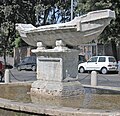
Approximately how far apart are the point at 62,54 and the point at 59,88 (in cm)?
104

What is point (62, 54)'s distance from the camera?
11281 mm

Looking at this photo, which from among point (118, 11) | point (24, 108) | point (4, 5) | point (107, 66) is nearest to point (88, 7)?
point (118, 11)

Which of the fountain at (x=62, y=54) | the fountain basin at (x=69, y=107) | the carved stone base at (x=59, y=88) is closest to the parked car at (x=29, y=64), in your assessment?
the fountain at (x=62, y=54)

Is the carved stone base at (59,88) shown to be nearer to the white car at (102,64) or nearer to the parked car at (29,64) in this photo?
the white car at (102,64)

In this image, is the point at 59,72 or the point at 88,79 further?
the point at 88,79

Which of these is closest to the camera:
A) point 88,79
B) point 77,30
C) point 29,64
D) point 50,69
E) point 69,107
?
point 69,107

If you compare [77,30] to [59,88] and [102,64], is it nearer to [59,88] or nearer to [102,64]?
[59,88]

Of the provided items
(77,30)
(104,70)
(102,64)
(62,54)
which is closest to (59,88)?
(62,54)

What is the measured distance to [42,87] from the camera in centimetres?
1180

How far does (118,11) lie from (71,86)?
2226 centimetres

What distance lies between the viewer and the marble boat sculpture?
10375mm

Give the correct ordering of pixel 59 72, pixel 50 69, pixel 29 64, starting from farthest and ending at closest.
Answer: pixel 29 64
pixel 50 69
pixel 59 72

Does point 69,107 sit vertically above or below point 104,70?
below

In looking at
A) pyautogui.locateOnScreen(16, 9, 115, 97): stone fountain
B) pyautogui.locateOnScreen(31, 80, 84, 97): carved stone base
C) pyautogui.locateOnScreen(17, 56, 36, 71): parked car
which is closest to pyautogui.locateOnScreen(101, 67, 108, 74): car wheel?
pyautogui.locateOnScreen(17, 56, 36, 71): parked car
